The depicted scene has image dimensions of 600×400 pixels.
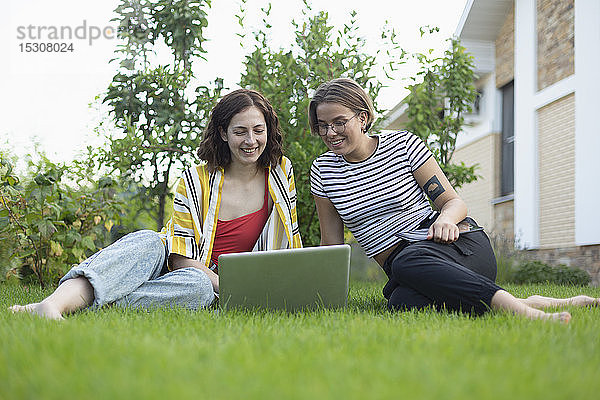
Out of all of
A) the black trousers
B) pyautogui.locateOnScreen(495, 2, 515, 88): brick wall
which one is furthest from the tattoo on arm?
pyautogui.locateOnScreen(495, 2, 515, 88): brick wall

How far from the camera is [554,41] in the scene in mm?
8828

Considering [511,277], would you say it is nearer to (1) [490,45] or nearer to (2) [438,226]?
(2) [438,226]

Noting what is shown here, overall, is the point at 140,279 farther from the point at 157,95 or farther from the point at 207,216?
the point at 157,95

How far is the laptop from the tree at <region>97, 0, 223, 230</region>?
228 centimetres

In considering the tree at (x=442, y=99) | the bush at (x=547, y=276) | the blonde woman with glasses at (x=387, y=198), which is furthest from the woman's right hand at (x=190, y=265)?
the bush at (x=547, y=276)

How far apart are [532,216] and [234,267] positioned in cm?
773

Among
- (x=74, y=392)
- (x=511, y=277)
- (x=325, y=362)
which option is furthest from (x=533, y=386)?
(x=511, y=277)

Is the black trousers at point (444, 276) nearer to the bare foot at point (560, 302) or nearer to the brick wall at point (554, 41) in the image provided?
the bare foot at point (560, 302)

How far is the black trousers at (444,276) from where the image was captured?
250cm

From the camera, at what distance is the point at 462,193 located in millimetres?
12414

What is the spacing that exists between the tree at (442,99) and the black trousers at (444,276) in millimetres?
2195

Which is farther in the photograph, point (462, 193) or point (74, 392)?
point (462, 193)

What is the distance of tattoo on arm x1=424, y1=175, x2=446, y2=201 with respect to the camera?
3.13 m

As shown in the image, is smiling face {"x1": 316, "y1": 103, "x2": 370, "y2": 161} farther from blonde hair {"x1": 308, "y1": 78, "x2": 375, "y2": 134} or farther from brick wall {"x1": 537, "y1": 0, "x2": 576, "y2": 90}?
brick wall {"x1": 537, "y1": 0, "x2": 576, "y2": 90}
